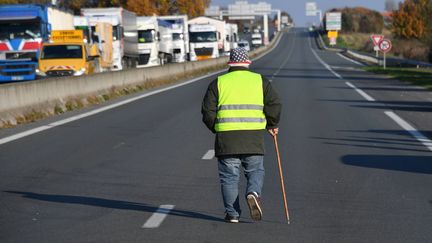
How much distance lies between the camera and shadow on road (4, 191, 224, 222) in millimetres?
9516

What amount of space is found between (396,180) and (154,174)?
131 inches

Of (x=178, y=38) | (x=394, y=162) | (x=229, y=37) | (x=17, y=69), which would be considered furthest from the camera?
(x=229, y=37)

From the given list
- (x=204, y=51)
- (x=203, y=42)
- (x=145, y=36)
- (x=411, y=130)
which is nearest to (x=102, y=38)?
(x=145, y=36)

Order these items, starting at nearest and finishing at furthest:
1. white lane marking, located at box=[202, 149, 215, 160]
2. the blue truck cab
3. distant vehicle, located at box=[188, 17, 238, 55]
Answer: white lane marking, located at box=[202, 149, 215, 160] < the blue truck cab < distant vehicle, located at box=[188, 17, 238, 55]

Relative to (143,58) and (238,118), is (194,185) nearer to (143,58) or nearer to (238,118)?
(238,118)

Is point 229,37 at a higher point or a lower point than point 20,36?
lower

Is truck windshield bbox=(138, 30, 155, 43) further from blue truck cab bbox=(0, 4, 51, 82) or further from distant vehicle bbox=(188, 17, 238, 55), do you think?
blue truck cab bbox=(0, 4, 51, 82)

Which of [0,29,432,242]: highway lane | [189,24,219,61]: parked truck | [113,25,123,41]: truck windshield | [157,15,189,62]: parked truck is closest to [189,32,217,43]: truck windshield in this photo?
[189,24,219,61]: parked truck

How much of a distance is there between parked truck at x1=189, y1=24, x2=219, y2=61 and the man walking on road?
220ft

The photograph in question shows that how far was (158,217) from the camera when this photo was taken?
9.38m

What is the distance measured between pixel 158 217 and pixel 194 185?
2233mm

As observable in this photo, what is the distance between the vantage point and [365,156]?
14438 millimetres

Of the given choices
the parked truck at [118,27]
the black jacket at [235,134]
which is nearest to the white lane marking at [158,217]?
the black jacket at [235,134]

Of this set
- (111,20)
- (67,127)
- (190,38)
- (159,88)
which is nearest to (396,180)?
(67,127)
